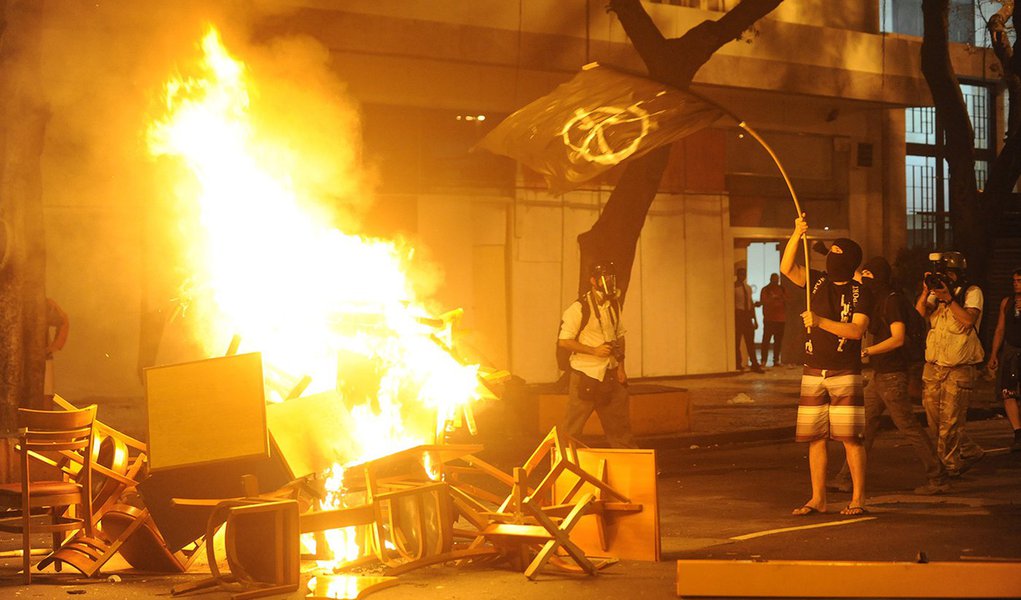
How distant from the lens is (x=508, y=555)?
295 inches

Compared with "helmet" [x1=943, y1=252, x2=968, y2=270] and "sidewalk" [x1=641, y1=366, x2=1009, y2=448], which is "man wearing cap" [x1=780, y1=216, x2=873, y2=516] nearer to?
"helmet" [x1=943, y1=252, x2=968, y2=270]

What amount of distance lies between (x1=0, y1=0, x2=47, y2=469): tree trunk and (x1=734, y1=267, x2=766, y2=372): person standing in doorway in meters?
13.6

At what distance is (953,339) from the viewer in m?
10.8

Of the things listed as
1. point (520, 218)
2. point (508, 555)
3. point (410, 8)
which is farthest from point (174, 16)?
point (508, 555)

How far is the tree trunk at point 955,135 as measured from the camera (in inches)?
839

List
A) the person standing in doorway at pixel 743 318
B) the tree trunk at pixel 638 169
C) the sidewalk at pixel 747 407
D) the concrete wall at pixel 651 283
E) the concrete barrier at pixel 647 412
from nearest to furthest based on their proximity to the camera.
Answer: the concrete barrier at pixel 647 412 < the sidewalk at pixel 747 407 < the tree trunk at pixel 638 169 < the concrete wall at pixel 651 283 < the person standing in doorway at pixel 743 318

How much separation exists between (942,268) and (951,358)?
80 centimetres

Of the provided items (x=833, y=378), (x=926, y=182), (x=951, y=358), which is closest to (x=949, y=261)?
(x=951, y=358)

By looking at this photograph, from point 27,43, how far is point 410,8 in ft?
23.4

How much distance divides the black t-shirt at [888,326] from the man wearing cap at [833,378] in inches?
47.8

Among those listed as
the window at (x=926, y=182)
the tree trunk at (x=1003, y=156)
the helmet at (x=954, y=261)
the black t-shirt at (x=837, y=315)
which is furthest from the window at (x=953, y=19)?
the black t-shirt at (x=837, y=315)

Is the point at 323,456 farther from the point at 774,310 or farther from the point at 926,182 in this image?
the point at 926,182

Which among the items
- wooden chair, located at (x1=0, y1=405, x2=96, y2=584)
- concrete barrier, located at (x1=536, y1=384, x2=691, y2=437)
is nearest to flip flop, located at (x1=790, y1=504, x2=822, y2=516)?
wooden chair, located at (x1=0, y1=405, x2=96, y2=584)

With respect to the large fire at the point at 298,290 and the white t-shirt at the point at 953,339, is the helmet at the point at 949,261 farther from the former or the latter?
the large fire at the point at 298,290
